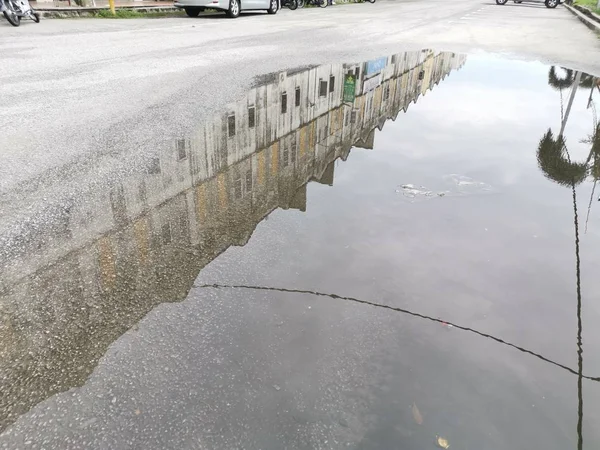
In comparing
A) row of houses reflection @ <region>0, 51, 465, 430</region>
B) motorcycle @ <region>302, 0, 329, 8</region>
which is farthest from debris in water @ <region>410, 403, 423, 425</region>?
motorcycle @ <region>302, 0, 329, 8</region>

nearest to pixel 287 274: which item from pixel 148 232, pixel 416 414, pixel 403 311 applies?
pixel 403 311

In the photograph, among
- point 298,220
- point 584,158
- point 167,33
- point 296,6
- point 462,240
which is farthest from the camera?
point 296,6

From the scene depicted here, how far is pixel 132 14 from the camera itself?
1992cm

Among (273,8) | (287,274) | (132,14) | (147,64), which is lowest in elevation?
(287,274)

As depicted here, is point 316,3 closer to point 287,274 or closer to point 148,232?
point 148,232

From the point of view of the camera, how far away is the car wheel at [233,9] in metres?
20.5

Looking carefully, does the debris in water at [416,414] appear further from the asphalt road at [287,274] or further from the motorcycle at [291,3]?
the motorcycle at [291,3]

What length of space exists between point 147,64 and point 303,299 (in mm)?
8111

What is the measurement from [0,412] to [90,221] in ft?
6.04

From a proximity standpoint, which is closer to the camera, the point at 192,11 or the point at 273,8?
the point at 192,11

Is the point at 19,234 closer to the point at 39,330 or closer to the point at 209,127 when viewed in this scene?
the point at 39,330

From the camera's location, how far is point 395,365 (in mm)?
2393

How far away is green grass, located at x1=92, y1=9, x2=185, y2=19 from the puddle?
16.8m

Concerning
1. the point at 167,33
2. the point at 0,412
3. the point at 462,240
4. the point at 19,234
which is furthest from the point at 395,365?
the point at 167,33
